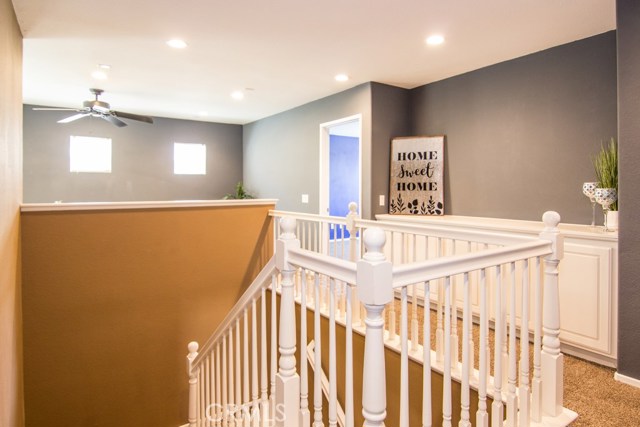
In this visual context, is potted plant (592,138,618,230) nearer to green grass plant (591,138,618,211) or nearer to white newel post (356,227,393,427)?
green grass plant (591,138,618,211)

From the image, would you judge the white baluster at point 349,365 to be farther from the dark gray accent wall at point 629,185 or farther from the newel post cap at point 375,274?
the dark gray accent wall at point 629,185

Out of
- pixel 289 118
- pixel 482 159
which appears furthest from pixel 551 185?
pixel 289 118

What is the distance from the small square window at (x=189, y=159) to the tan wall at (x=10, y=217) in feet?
12.9

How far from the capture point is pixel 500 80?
12.3 feet

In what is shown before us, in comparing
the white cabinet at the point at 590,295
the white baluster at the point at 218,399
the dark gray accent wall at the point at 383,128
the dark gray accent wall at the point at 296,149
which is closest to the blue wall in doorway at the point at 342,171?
the dark gray accent wall at the point at 296,149

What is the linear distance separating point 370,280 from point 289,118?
5242mm

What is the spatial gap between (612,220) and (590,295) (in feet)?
1.82

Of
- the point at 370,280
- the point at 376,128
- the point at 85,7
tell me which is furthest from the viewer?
the point at 376,128

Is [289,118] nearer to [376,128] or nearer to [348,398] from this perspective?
[376,128]

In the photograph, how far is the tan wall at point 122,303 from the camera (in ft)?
10.4

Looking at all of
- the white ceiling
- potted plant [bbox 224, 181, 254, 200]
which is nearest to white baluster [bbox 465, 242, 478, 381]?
the white ceiling

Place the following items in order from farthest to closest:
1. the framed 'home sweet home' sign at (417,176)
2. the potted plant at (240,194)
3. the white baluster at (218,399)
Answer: the potted plant at (240,194) → the framed 'home sweet home' sign at (417,176) → the white baluster at (218,399)

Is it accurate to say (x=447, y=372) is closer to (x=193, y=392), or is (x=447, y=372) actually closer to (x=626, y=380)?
(x=626, y=380)

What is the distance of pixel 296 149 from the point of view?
5816 millimetres
